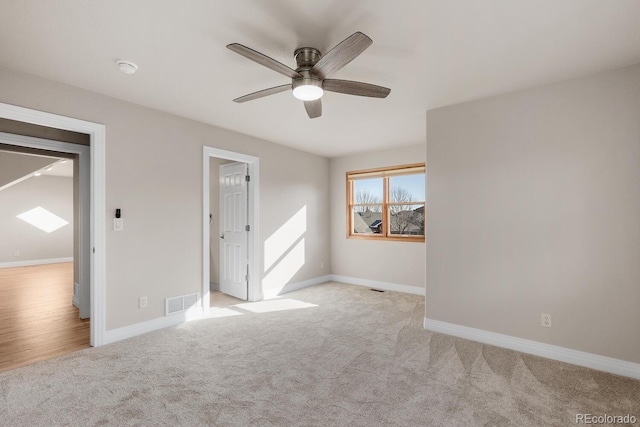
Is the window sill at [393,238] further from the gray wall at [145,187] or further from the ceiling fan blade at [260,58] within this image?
the ceiling fan blade at [260,58]

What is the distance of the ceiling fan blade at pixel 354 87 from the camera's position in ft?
7.46

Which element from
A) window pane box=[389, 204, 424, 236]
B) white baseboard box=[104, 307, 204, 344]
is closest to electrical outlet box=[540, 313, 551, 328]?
window pane box=[389, 204, 424, 236]

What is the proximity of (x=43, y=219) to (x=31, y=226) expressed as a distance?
35 centimetres

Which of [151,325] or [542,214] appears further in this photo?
[151,325]

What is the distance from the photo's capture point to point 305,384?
2391 mm

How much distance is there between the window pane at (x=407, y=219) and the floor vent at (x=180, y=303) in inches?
137

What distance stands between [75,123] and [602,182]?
4.86 metres

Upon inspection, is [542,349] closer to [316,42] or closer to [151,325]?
[316,42]

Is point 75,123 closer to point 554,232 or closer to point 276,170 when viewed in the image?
point 276,170

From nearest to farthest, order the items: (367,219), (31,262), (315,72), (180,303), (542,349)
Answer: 1. (315,72)
2. (542,349)
3. (180,303)
4. (367,219)
5. (31,262)

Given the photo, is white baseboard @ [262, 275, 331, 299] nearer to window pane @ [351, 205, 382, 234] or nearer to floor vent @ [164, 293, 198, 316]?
window pane @ [351, 205, 382, 234]

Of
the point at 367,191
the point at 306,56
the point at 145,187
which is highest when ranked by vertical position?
the point at 306,56

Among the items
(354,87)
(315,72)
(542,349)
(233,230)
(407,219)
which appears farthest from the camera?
(407,219)

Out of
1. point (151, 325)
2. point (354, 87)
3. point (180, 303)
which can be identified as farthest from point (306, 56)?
point (151, 325)
